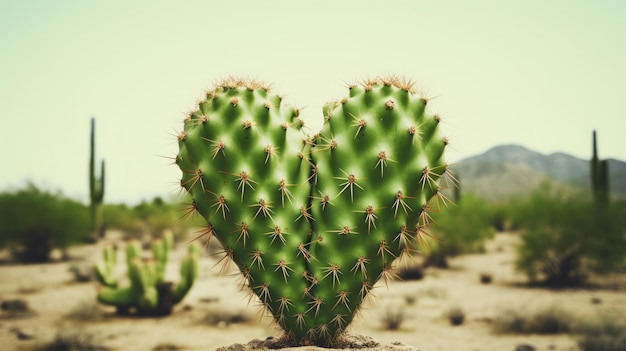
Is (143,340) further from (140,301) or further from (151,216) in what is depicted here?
(151,216)

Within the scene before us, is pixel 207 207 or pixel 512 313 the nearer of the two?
pixel 207 207

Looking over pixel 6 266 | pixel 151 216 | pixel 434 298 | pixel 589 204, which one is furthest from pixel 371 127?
pixel 151 216

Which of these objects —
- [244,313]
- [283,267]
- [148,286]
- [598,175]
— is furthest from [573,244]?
[283,267]

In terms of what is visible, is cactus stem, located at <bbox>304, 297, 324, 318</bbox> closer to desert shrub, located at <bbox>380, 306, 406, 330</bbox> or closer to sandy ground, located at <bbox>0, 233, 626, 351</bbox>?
sandy ground, located at <bbox>0, 233, 626, 351</bbox>

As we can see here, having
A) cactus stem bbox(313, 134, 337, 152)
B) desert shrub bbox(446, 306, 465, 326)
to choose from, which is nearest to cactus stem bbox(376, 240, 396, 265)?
cactus stem bbox(313, 134, 337, 152)

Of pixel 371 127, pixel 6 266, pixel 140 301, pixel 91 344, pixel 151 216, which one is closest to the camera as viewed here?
pixel 371 127
